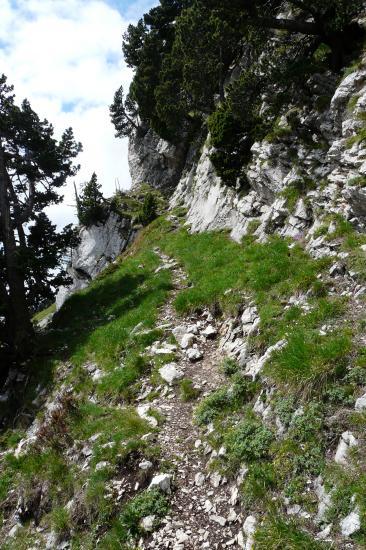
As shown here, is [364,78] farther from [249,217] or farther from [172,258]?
[172,258]

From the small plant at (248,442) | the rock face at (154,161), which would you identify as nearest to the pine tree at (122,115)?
the rock face at (154,161)

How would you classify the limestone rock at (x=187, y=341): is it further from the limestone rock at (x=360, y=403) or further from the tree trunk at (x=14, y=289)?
the tree trunk at (x=14, y=289)

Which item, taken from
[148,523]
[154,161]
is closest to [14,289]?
[148,523]

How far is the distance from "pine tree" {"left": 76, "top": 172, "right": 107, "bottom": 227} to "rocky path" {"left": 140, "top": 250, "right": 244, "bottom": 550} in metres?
40.6

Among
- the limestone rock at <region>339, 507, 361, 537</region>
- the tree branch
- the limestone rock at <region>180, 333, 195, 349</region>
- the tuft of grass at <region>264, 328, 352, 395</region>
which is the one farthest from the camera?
the tree branch

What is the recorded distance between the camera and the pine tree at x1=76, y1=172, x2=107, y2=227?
171 feet

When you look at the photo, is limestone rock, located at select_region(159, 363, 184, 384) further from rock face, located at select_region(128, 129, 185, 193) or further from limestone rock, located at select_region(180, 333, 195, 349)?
rock face, located at select_region(128, 129, 185, 193)

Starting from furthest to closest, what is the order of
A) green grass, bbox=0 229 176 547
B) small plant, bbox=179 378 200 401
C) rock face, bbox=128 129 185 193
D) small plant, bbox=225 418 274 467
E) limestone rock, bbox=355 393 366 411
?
rock face, bbox=128 129 185 193 < small plant, bbox=179 378 200 401 < green grass, bbox=0 229 176 547 < small plant, bbox=225 418 274 467 < limestone rock, bbox=355 393 366 411

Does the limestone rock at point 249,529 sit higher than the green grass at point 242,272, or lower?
lower

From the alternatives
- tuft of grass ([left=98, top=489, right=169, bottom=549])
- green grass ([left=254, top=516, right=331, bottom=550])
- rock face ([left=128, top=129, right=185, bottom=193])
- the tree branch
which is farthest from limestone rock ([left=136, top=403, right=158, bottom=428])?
rock face ([left=128, top=129, right=185, bottom=193])

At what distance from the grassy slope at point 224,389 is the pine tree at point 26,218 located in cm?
232

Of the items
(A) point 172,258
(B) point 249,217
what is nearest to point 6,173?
(A) point 172,258

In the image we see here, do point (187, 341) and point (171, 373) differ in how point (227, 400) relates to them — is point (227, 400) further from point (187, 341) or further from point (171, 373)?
point (187, 341)

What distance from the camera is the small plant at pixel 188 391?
10.9 metres
